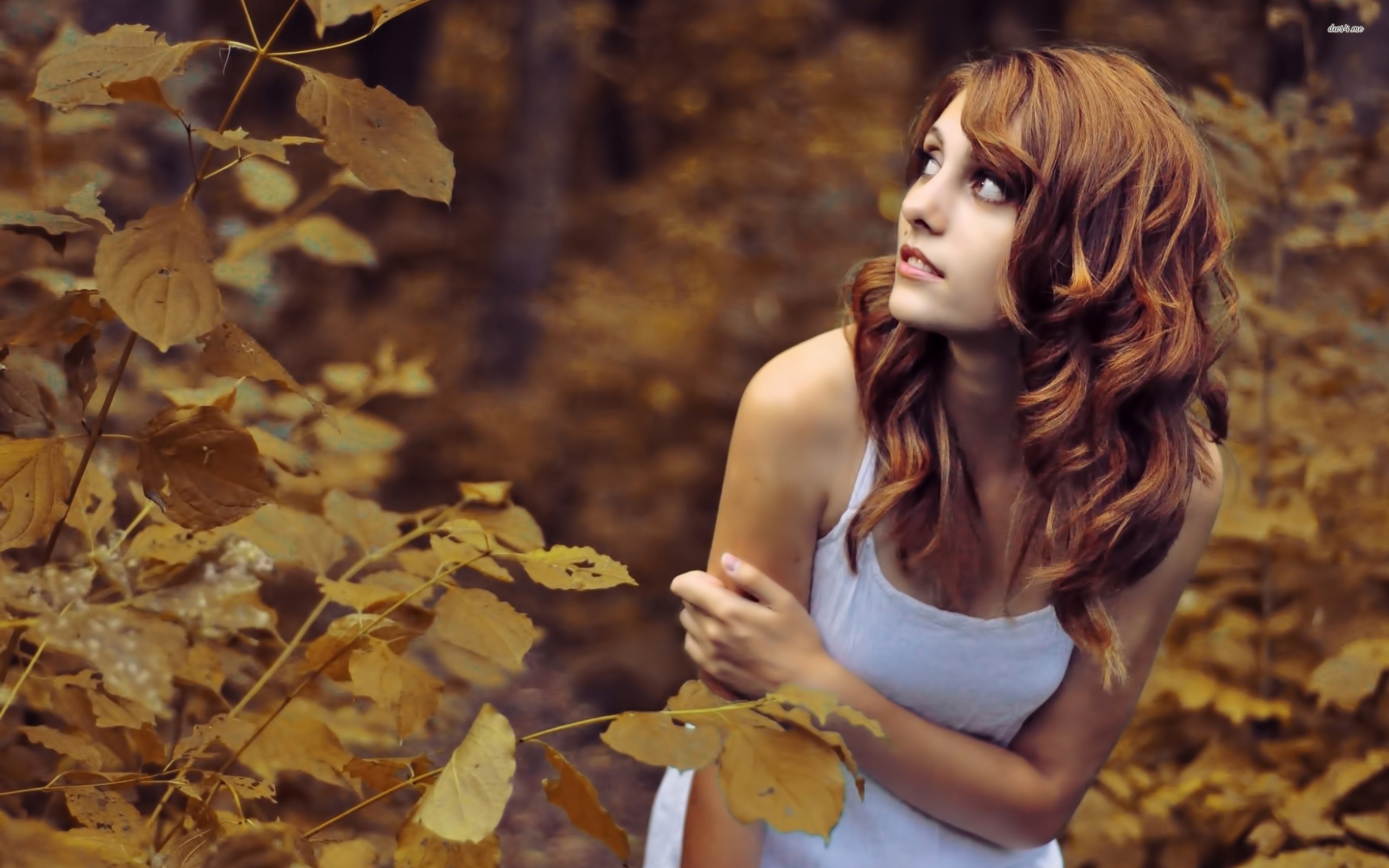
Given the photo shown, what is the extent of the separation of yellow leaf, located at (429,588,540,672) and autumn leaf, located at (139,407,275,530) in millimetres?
148

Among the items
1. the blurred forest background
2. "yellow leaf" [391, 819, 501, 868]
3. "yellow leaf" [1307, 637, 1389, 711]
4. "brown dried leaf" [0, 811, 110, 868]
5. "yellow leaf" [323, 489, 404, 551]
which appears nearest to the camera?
"brown dried leaf" [0, 811, 110, 868]

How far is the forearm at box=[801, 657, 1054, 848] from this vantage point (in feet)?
4.92

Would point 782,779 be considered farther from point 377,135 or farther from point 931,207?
point 931,207

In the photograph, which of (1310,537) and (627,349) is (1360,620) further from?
(627,349)

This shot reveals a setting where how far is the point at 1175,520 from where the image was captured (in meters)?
1.52

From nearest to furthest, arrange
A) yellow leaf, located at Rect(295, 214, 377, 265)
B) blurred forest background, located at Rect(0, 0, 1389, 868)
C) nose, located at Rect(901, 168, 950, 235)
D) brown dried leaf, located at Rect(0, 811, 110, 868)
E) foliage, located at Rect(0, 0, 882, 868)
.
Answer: brown dried leaf, located at Rect(0, 811, 110, 868)
foliage, located at Rect(0, 0, 882, 868)
nose, located at Rect(901, 168, 950, 235)
yellow leaf, located at Rect(295, 214, 377, 265)
blurred forest background, located at Rect(0, 0, 1389, 868)

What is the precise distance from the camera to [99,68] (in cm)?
74

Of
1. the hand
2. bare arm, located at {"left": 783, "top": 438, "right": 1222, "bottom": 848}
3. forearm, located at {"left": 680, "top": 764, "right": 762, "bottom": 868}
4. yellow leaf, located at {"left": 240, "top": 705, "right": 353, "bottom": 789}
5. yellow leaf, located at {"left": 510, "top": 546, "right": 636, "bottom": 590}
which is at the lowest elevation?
forearm, located at {"left": 680, "top": 764, "right": 762, "bottom": 868}

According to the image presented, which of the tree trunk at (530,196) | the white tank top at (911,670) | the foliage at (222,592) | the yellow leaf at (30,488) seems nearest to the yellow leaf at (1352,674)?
the white tank top at (911,670)

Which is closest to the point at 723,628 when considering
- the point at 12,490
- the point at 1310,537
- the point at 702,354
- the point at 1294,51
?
the point at 12,490

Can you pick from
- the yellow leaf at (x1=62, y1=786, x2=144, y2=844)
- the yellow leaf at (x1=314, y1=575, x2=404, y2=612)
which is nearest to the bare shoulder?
the yellow leaf at (x1=314, y1=575, x2=404, y2=612)

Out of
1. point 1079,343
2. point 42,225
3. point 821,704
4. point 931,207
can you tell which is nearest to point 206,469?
point 42,225

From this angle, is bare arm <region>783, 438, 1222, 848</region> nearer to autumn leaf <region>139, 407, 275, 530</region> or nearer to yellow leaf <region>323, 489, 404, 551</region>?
yellow leaf <region>323, 489, 404, 551</region>

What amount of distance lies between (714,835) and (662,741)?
780 mm
